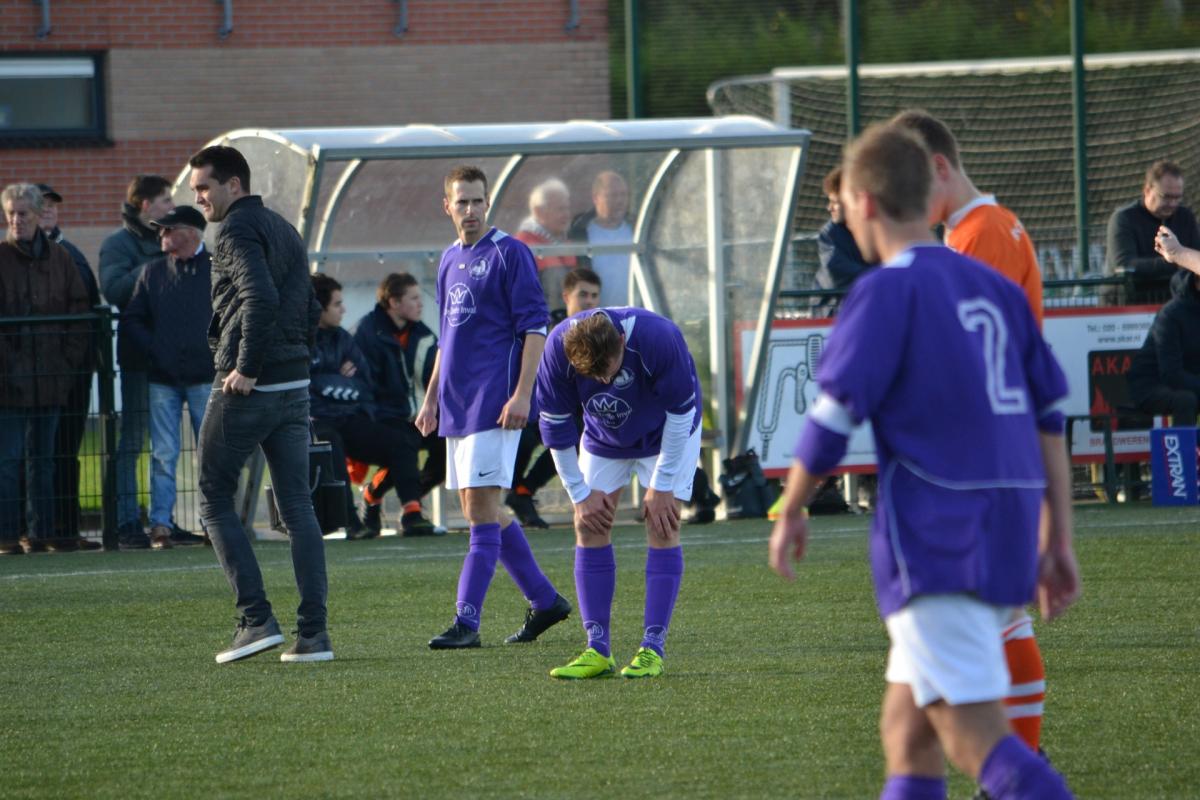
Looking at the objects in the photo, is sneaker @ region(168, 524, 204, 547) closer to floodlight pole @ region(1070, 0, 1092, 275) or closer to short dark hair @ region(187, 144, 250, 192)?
short dark hair @ region(187, 144, 250, 192)

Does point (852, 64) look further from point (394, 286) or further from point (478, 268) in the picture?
point (478, 268)

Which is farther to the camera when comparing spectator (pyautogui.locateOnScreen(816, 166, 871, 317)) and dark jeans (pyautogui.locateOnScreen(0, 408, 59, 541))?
spectator (pyautogui.locateOnScreen(816, 166, 871, 317))

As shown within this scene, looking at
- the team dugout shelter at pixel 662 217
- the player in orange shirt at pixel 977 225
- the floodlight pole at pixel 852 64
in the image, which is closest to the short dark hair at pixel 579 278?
the team dugout shelter at pixel 662 217

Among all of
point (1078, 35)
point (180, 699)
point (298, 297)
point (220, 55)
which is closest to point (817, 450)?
point (180, 699)

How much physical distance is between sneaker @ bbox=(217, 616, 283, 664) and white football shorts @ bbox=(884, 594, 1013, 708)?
164 inches

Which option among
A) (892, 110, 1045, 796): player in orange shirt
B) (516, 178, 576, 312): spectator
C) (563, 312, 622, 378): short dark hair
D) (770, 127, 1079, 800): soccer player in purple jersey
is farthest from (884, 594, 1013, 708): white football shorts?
(516, 178, 576, 312): spectator

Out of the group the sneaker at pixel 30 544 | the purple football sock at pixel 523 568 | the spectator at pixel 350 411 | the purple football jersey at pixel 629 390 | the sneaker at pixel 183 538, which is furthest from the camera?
the spectator at pixel 350 411

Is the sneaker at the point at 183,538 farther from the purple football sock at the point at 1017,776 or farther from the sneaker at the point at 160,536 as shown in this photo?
the purple football sock at the point at 1017,776

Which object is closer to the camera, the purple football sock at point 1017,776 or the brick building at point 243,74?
the purple football sock at point 1017,776

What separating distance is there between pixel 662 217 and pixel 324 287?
2618 millimetres

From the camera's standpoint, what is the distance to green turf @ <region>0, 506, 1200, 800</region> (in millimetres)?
5273

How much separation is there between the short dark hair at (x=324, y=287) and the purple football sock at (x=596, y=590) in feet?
17.6

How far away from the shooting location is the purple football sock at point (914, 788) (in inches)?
149

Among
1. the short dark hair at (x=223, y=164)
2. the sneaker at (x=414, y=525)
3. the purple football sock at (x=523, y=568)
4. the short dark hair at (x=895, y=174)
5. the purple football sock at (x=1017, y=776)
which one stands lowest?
the sneaker at (x=414, y=525)
